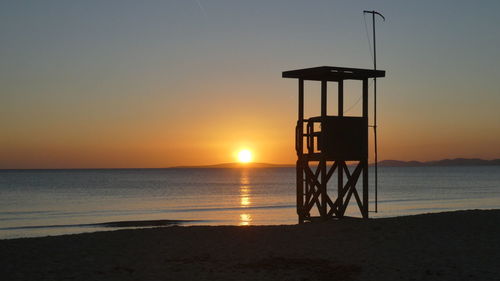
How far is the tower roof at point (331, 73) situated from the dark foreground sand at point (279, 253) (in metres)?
4.66

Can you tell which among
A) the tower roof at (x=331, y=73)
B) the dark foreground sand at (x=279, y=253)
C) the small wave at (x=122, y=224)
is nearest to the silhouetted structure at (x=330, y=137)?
the tower roof at (x=331, y=73)

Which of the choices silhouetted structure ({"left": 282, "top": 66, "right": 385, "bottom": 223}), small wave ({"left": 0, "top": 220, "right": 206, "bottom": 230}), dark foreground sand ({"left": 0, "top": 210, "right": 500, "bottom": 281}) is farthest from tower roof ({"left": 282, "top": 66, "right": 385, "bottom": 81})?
small wave ({"left": 0, "top": 220, "right": 206, "bottom": 230})

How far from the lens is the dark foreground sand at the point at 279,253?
Result: 10.9 meters

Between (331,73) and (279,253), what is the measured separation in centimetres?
727

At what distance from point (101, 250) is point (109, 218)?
2628cm

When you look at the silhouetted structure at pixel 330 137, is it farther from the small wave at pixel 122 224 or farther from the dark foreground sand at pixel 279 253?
the small wave at pixel 122 224

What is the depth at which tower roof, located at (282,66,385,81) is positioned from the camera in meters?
18.1

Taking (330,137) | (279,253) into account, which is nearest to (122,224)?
(330,137)

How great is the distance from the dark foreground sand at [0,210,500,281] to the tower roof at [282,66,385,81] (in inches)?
183

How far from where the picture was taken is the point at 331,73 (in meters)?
18.3

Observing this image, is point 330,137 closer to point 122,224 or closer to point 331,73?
point 331,73

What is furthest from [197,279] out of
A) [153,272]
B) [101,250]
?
[101,250]

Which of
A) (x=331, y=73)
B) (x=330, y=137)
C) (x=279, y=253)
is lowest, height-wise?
(x=279, y=253)

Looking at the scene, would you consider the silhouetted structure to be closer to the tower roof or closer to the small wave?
the tower roof
